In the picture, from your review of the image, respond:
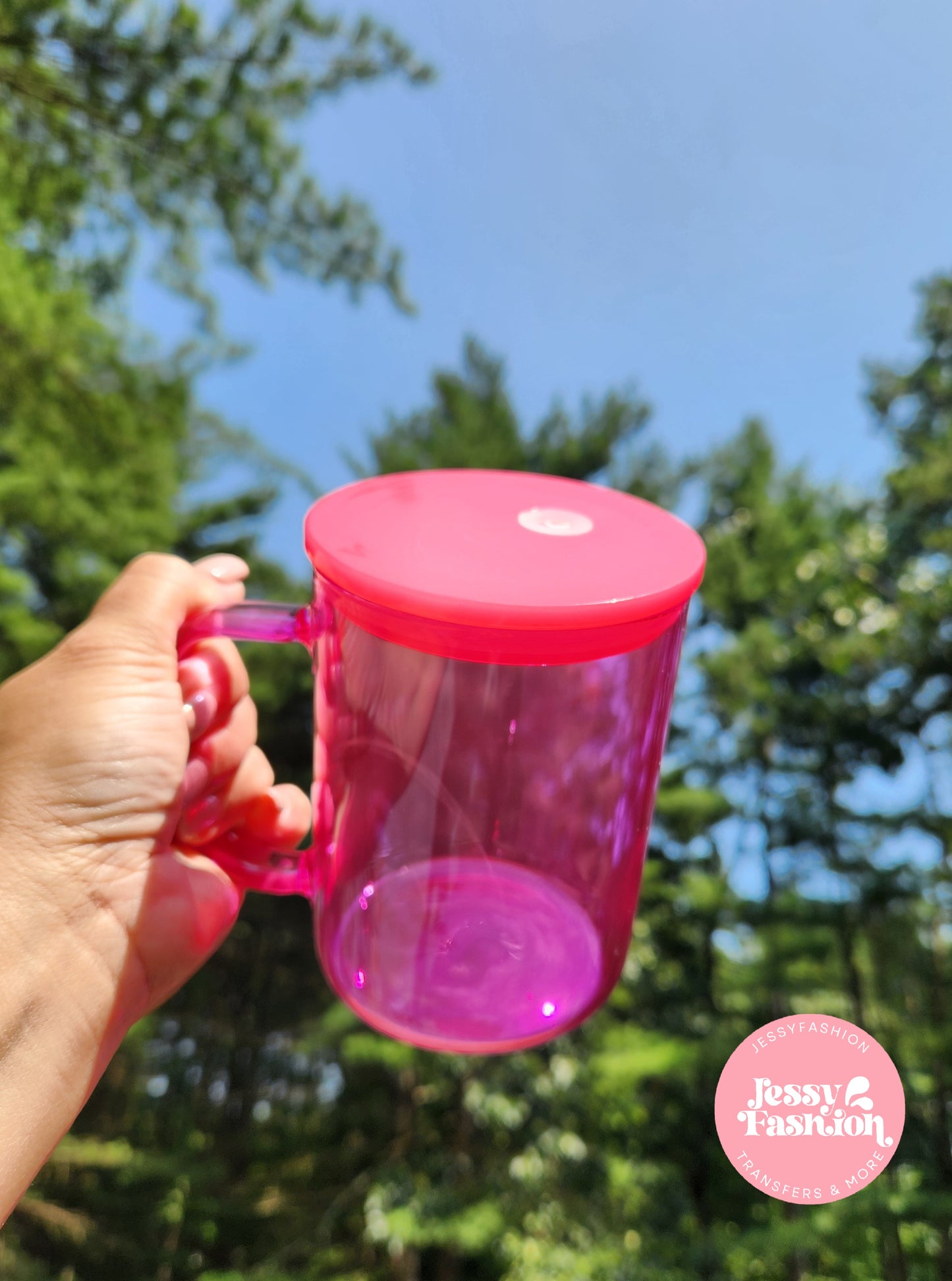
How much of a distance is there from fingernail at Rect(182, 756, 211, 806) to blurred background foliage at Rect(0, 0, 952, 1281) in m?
2.57

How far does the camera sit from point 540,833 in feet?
3.29

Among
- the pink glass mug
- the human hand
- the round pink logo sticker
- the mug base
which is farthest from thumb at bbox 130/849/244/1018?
the round pink logo sticker

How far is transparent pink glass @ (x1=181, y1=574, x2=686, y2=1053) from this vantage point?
0.92 meters

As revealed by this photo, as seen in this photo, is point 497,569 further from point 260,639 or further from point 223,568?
point 223,568

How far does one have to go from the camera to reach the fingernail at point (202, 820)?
3.87 ft

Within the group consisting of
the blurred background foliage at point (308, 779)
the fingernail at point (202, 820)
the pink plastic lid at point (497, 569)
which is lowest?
the blurred background foliage at point (308, 779)

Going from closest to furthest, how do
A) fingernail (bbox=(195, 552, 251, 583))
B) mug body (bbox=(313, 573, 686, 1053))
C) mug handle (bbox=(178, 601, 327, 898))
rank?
mug body (bbox=(313, 573, 686, 1053)) < mug handle (bbox=(178, 601, 327, 898)) < fingernail (bbox=(195, 552, 251, 583))

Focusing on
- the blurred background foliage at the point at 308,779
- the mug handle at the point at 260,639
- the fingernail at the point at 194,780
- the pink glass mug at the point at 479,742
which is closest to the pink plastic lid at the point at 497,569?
the pink glass mug at the point at 479,742

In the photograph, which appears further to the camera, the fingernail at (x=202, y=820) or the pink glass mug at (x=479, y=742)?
the fingernail at (x=202, y=820)

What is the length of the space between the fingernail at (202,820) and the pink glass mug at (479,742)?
15 centimetres

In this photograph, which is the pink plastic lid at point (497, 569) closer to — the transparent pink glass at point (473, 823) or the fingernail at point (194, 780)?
the transparent pink glass at point (473, 823)

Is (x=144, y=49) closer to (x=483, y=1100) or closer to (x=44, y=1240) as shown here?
(x=483, y=1100)

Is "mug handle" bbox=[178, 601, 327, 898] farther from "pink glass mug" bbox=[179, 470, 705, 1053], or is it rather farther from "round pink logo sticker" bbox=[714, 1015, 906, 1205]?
"round pink logo sticker" bbox=[714, 1015, 906, 1205]

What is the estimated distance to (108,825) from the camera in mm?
1082
